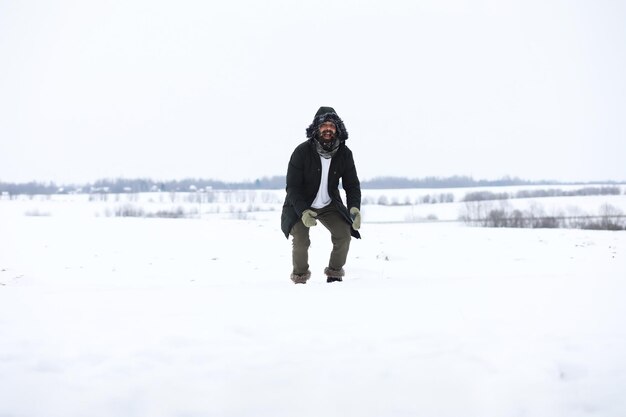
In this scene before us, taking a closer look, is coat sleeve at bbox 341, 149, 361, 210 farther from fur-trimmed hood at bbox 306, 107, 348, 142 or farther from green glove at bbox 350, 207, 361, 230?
fur-trimmed hood at bbox 306, 107, 348, 142

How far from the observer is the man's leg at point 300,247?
5809 mm

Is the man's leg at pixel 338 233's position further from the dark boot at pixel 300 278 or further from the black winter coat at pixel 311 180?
the dark boot at pixel 300 278

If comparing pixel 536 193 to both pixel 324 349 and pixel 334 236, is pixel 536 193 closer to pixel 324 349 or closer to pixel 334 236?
pixel 334 236

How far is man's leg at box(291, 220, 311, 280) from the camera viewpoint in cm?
581

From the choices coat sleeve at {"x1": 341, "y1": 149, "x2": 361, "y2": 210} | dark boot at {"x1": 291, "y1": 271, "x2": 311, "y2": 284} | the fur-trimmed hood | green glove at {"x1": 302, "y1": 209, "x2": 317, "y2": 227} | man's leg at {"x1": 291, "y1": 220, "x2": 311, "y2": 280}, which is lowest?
dark boot at {"x1": 291, "y1": 271, "x2": 311, "y2": 284}

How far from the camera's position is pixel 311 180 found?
5.63m

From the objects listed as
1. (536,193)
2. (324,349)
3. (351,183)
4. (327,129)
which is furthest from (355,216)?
(536,193)

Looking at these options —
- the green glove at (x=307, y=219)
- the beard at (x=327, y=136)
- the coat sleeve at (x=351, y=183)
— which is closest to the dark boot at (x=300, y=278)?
the green glove at (x=307, y=219)

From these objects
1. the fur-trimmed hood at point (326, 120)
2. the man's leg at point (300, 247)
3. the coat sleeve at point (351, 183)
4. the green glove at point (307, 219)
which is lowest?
the man's leg at point (300, 247)

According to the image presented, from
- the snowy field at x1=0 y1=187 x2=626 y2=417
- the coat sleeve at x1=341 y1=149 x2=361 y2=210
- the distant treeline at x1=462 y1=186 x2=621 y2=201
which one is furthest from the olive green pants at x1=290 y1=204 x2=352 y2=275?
the distant treeline at x1=462 y1=186 x2=621 y2=201

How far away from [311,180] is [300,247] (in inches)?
31.0

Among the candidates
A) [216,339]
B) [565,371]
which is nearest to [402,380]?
[565,371]

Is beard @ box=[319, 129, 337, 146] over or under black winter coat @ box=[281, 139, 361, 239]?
over

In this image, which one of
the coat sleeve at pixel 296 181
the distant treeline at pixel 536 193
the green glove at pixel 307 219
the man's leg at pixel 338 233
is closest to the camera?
the green glove at pixel 307 219
